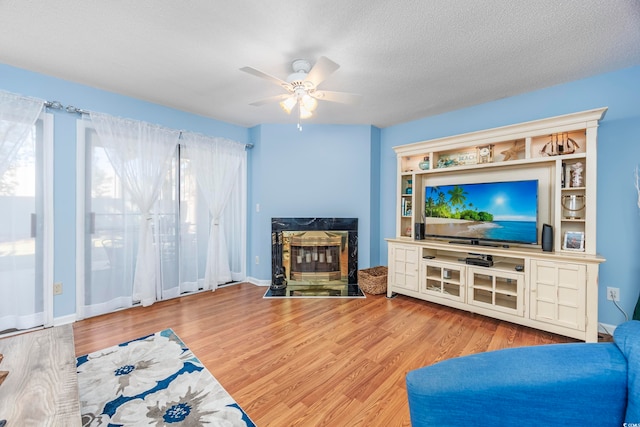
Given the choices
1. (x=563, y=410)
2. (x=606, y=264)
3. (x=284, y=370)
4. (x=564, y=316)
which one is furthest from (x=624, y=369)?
(x=606, y=264)

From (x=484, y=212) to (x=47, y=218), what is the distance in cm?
440

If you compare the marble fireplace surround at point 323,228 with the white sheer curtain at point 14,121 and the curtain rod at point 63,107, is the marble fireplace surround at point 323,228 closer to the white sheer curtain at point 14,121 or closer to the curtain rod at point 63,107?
the curtain rod at point 63,107

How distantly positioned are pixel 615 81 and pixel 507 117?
820 mm

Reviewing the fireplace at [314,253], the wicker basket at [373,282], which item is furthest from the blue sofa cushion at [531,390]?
the fireplace at [314,253]

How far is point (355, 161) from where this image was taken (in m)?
4.02

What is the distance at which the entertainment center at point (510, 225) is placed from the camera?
7.62 feet

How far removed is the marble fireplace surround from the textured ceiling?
173 cm

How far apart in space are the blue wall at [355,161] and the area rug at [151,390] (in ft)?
4.00

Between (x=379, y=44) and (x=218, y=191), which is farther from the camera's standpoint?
(x=218, y=191)

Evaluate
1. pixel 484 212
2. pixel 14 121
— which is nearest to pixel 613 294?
pixel 484 212

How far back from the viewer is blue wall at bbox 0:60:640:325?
7.82 feet

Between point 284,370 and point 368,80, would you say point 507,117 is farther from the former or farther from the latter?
point 284,370

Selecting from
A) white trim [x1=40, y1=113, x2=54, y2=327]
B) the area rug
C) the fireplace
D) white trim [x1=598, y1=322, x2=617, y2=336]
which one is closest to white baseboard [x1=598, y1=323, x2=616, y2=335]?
white trim [x1=598, y1=322, x2=617, y2=336]

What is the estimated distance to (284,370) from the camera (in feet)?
6.27
